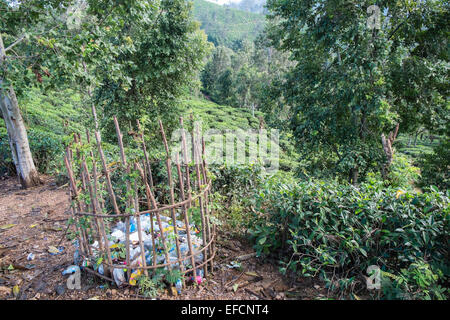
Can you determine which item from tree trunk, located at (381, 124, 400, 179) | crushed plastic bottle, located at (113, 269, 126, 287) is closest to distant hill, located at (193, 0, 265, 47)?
tree trunk, located at (381, 124, 400, 179)

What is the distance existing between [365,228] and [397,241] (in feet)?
0.95

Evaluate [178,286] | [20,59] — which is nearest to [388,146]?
[178,286]

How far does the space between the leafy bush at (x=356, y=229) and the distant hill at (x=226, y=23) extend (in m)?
71.8

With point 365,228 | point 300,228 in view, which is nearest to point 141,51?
point 300,228

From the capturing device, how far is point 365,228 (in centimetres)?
248

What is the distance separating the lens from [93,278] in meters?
2.59

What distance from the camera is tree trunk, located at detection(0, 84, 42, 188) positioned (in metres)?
5.00

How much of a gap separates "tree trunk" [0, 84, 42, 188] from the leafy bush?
16.7 ft

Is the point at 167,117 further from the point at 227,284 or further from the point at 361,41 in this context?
the point at 227,284

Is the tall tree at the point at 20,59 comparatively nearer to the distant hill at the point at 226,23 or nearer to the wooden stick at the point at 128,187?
the wooden stick at the point at 128,187

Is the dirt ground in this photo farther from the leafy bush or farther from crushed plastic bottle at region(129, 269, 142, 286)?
the leafy bush

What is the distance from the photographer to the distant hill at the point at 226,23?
74.8 metres

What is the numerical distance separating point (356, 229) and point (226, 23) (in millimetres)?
96118
